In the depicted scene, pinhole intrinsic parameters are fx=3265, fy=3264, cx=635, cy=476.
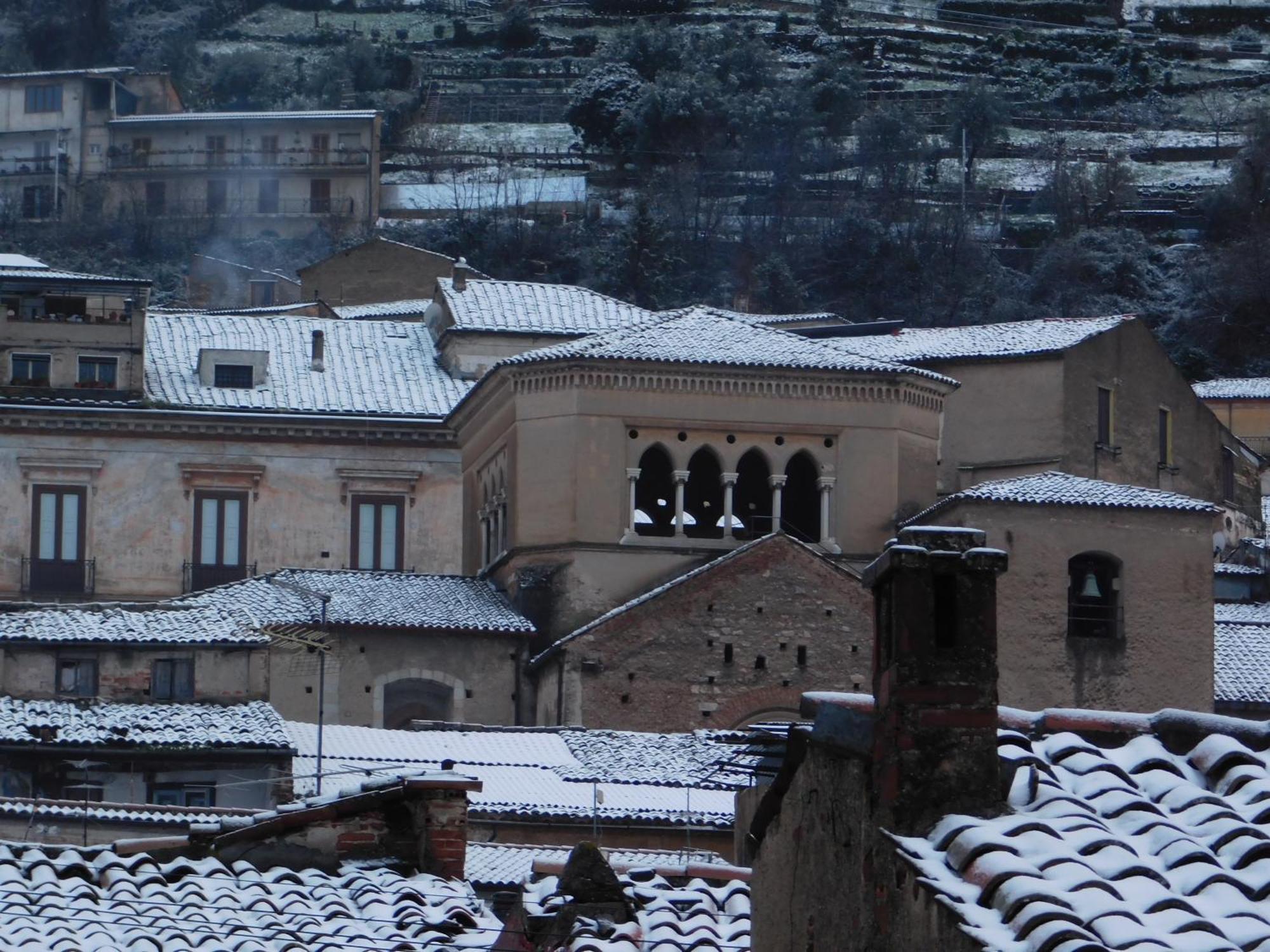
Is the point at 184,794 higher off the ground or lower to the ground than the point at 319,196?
lower

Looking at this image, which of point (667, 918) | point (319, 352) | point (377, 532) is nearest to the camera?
point (667, 918)

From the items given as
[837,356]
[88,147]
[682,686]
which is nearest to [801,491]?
[837,356]

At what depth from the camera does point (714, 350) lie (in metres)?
50.9

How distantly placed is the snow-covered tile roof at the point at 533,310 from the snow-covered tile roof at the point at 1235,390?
886 inches

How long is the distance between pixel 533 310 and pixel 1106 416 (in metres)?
14.3

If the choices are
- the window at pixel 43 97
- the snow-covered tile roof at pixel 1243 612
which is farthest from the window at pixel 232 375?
the window at pixel 43 97

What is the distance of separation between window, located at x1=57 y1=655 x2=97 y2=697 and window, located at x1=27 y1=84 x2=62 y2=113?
77.3m

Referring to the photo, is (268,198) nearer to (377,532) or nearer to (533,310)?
(533,310)

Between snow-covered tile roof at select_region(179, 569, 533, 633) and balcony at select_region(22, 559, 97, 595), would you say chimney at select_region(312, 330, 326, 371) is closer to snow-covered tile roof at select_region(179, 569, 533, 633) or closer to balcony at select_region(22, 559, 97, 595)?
balcony at select_region(22, 559, 97, 595)

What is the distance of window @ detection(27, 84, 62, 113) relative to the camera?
11552 centimetres

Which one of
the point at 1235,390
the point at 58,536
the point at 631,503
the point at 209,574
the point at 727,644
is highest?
the point at 1235,390

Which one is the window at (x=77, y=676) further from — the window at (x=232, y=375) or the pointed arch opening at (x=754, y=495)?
the window at (x=232, y=375)

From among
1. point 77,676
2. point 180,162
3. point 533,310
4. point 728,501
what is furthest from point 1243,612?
point 180,162

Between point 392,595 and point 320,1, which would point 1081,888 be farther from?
point 320,1
